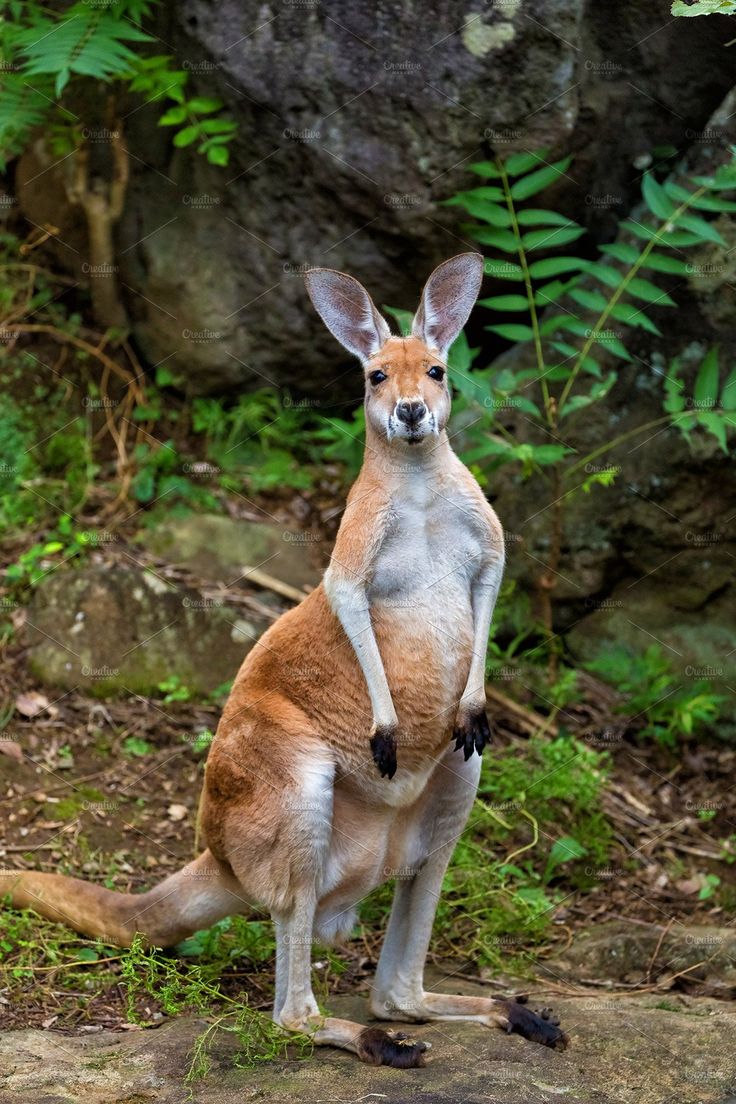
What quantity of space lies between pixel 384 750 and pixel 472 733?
0.34 metres

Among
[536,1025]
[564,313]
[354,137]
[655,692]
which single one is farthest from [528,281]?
[536,1025]

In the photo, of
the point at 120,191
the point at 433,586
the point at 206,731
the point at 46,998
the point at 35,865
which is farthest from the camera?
the point at 120,191

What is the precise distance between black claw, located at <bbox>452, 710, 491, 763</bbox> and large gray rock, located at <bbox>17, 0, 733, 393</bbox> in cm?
367

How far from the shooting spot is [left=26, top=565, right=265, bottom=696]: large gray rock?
22.3 ft

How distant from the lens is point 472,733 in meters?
4.55

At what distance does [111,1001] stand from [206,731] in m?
1.72

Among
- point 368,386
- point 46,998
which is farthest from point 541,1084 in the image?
point 368,386

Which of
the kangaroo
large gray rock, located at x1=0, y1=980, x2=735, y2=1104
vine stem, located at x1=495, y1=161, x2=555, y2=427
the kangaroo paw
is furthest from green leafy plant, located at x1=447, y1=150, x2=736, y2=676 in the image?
the kangaroo paw

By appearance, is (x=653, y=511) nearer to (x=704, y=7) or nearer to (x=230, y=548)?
(x=230, y=548)

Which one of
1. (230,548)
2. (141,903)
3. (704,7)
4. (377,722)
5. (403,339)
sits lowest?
(141,903)

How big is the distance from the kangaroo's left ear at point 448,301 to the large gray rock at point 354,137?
251 centimetres

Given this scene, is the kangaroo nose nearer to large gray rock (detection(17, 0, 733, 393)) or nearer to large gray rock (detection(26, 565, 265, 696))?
large gray rock (detection(26, 565, 265, 696))

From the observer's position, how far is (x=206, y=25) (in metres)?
7.21

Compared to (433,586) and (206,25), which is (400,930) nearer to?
(433,586)
